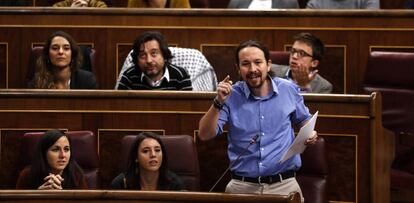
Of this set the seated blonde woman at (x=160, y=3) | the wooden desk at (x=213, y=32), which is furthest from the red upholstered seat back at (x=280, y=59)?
the seated blonde woman at (x=160, y=3)

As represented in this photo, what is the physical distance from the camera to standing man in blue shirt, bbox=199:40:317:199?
5.74ft

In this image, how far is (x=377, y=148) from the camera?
76.3 inches

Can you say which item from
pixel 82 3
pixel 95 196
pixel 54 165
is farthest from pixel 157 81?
pixel 95 196

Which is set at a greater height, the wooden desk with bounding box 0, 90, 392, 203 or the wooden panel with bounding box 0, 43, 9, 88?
the wooden panel with bounding box 0, 43, 9, 88

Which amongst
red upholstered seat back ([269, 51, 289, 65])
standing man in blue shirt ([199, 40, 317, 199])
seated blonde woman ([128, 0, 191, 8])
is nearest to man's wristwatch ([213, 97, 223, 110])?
standing man in blue shirt ([199, 40, 317, 199])

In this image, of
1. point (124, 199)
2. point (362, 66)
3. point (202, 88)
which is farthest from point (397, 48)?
point (124, 199)

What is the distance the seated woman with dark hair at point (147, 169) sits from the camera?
6.05ft

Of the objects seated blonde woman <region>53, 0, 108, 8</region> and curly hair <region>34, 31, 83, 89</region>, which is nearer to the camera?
curly hair <region>34, 31, 83, 89</region>

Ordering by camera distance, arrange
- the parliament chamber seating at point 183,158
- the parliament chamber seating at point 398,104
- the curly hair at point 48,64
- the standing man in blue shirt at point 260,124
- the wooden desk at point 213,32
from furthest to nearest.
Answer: the wooden desk at point 213,32 → the curly hair at point 48,64 → the parliament chamber seating at point 398,104 → the parliament chamber seating at point 183,158 → the standing man in blue shirt at point 260,124

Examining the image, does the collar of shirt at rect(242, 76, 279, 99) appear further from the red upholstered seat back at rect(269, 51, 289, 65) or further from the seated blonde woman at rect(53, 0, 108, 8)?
the seated blonde woman at rect(53, 0, 108, 8)

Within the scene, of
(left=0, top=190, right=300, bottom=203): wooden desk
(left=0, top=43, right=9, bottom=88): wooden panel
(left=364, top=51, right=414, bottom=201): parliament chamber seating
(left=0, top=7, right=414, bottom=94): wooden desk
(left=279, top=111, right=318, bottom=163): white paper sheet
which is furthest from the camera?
(left=0, top=43, right=9, bottom=88): wooden panel

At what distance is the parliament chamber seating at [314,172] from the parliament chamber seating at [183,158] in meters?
0.20

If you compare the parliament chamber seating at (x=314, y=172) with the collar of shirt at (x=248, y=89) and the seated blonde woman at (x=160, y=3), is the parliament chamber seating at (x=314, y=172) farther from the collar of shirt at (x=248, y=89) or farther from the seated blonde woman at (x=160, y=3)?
the seated blonde woman at (x=160, y=3)

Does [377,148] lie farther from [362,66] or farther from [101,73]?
[101,73]
